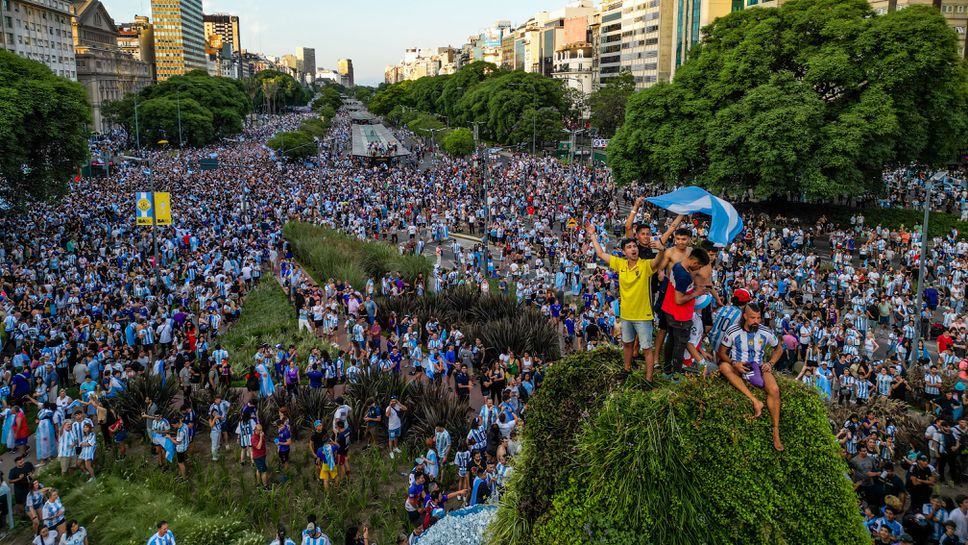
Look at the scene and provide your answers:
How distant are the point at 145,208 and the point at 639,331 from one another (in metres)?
22.2

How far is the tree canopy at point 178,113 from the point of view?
70688 millimetres

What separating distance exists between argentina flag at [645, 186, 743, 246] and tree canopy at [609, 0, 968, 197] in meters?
25.7

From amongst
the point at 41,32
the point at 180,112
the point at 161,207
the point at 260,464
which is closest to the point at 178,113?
the point at 180,112

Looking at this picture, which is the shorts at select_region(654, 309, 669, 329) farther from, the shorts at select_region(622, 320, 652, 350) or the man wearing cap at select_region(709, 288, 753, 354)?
the man wearing cap at select_region(709, 288, 753, 354)

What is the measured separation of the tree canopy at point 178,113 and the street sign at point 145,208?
44.6 meters

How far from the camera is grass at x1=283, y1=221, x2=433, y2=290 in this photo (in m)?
23.7

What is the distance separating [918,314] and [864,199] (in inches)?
900

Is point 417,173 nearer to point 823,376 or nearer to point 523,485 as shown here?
point 823,376

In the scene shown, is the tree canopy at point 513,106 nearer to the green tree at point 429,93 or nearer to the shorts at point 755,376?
the green tree at point 429,93

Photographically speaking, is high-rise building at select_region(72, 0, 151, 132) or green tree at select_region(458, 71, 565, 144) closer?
green tree at select_region(458, 71, 565, 144)

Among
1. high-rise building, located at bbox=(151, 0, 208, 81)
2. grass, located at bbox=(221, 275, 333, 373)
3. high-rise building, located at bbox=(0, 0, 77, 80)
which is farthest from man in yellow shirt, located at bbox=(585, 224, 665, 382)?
high-rise building, located at bbox=(151, 0, 208, 81)

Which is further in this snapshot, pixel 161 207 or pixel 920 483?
pixel 161 207

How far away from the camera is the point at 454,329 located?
17.2 meters

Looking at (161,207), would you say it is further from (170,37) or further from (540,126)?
(170,37)
